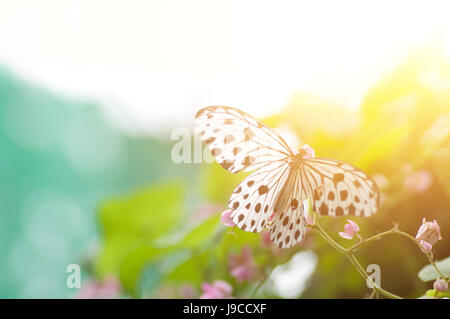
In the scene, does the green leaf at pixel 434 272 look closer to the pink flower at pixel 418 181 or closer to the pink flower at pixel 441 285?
the pink flower at pixel 441 285

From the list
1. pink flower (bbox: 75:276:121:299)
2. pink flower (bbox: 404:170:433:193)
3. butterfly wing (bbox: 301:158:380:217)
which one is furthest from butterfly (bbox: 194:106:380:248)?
pink flower (bbox: 75:276:121:299)

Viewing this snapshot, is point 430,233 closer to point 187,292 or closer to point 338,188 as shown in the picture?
point 338,188

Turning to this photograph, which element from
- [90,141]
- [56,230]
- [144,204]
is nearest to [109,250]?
[144,204]

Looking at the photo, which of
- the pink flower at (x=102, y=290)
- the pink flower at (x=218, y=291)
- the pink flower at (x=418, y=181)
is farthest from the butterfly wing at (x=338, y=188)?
the pink flower at (x=102, y=290)

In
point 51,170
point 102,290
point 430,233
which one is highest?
point 51,170

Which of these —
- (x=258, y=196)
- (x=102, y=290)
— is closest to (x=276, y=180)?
(x=258, y=196)
